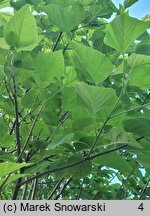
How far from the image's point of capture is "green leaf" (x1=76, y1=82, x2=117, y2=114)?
3.11ft

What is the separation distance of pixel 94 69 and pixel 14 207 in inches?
16.1

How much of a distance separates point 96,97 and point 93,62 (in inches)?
3.9

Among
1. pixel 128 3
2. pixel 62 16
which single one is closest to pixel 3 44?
pixel 62 16

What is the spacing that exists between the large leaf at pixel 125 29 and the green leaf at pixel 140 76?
69 millimetres

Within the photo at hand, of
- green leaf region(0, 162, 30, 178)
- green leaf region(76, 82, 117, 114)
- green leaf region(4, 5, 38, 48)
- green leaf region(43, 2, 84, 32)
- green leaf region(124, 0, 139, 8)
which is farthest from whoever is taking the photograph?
green leaf region(124, 0, 139, 8)

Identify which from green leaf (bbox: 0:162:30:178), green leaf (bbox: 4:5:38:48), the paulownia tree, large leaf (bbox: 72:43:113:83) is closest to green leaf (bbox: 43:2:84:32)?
the paulownia tree

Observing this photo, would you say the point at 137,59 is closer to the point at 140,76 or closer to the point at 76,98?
the point at 140,76

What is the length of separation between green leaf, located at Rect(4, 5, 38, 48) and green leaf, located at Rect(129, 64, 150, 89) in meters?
0.29

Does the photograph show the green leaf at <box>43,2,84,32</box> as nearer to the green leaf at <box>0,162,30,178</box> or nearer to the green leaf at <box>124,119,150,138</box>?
the green leaf at <box>124,119,150,138</box>


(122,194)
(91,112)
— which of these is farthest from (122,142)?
(122,194)

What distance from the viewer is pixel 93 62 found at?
100cm

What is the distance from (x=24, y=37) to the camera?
108 cm

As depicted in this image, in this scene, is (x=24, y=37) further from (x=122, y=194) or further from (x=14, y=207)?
(x=122, y=194)

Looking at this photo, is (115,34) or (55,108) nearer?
(115,34)
